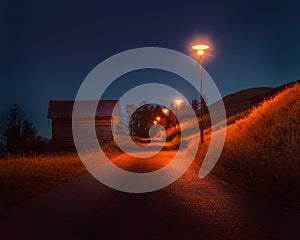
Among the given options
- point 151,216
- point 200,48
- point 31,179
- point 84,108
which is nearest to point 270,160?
point 151,216

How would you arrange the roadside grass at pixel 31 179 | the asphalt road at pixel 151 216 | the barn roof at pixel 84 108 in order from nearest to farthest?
the asphalt road at pixel 151 216 → the roadside grass at pixel 31 179 → the barn roof at pixel 84 108

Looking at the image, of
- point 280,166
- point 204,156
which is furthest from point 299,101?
point 280,166

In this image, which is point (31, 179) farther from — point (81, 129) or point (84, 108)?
point (84, 108)

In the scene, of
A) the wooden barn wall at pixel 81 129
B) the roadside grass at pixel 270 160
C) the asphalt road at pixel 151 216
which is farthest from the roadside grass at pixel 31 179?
the wooden barn wall at pixel 81 129

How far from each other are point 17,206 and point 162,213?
3.49 metres

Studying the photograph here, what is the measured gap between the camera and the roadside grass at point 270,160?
366 inches

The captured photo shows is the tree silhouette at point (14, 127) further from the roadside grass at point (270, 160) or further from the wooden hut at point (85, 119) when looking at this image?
the roadside grass at point (270, 160)

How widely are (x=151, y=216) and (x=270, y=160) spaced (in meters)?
5.68

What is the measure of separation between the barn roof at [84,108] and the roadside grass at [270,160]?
1242 inches

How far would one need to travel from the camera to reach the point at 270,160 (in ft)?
36.5

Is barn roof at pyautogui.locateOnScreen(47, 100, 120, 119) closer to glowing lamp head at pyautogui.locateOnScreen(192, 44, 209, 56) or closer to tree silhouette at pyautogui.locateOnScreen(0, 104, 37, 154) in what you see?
tree silhouette at pyautogui.locateOnScreen(0, 104, 37, 154)

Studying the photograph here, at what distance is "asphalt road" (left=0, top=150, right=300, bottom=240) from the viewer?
225 inches

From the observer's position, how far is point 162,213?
23.6 ft

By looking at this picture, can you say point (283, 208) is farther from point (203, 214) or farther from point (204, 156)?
point (204, 156)
